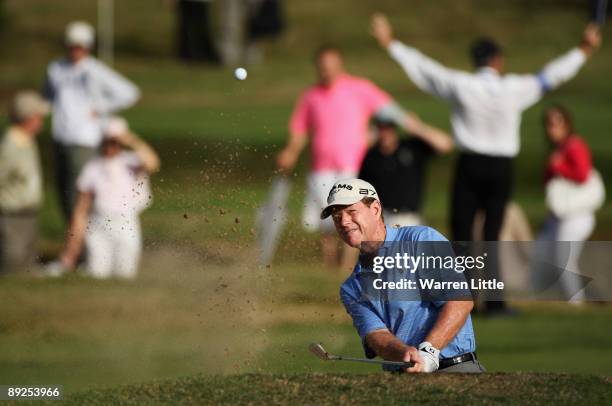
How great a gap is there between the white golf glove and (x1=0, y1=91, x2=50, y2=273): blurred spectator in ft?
23.1

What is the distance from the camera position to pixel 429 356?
6.48 m

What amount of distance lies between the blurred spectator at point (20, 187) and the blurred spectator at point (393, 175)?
303 cm

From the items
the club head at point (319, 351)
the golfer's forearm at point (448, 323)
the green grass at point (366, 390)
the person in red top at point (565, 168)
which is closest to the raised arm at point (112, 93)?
the person in red top at point (565, 168)

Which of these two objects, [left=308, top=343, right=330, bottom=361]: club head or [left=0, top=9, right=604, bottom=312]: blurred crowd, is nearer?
[left=308, top=343, right=330, bottom=361]: club head

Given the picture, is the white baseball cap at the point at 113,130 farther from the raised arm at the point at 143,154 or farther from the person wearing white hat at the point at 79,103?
the person wearing white hat at the point at 79,103

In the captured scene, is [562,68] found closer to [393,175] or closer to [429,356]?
[393,175]

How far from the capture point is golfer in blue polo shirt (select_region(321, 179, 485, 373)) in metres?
6.57

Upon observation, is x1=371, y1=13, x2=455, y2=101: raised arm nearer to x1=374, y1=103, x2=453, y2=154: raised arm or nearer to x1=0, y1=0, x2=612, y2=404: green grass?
x1=374, y1=103, x2=453, y2=154: raised arm

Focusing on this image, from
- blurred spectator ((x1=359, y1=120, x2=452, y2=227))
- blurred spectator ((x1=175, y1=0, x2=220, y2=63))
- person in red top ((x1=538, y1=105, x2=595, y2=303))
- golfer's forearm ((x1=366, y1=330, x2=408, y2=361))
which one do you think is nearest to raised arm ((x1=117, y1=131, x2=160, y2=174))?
blurred spectator ((x1=359, y1=120, x2=452, y2=227))

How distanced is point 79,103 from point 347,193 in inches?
365

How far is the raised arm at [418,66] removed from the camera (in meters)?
12.7

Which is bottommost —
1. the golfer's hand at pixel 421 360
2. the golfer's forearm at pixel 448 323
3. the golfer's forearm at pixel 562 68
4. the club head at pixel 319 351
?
the golfer's hand at pixel 421 360

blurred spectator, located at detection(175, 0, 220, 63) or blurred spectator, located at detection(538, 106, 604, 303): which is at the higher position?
blurred spectator, located at detection(175, 0, 220, 63)

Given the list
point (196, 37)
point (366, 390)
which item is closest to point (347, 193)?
point (366, 390)
